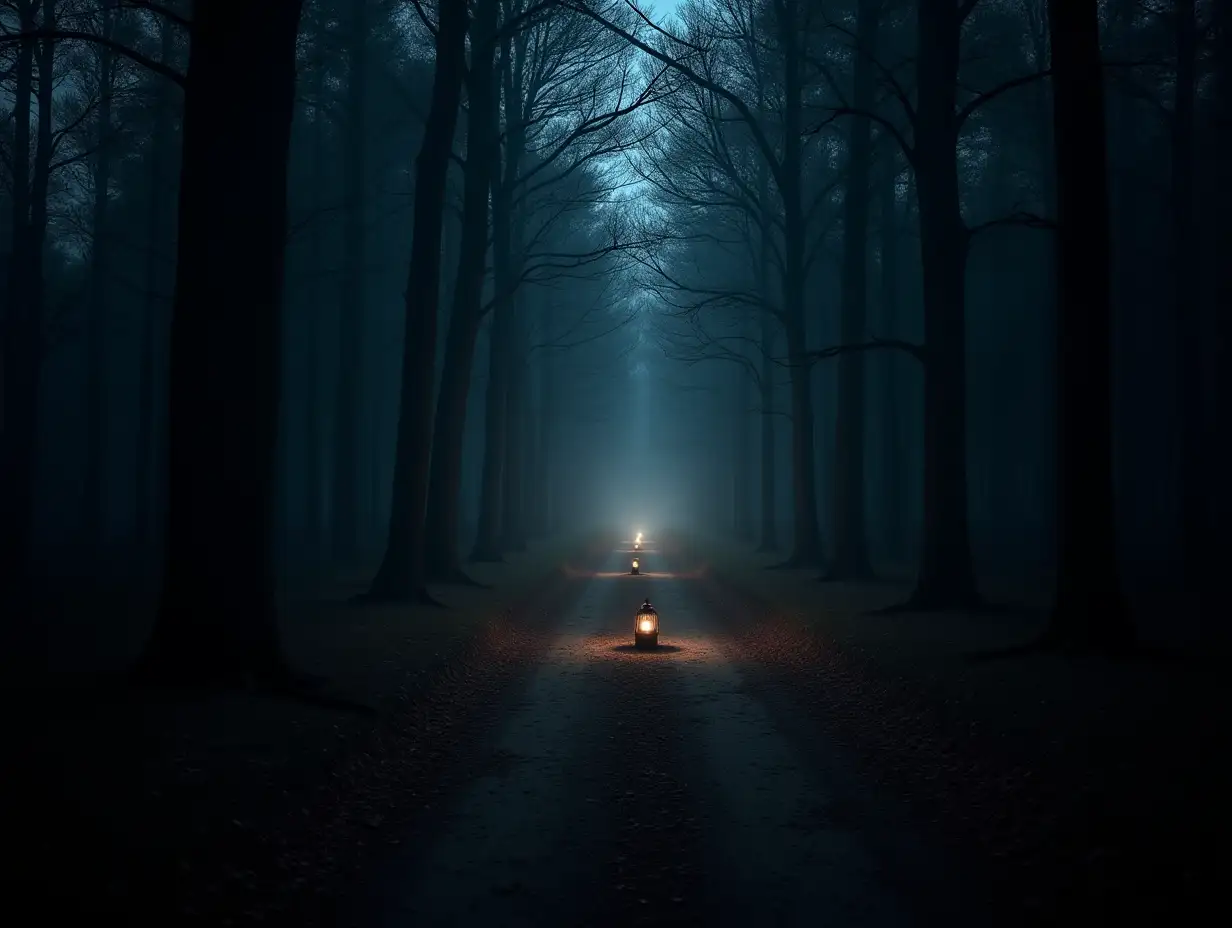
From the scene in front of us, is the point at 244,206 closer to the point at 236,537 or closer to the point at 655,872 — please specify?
the point at 236,537

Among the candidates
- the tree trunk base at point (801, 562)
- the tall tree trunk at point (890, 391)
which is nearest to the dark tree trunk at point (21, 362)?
the tree trunk base at point (801, 562)

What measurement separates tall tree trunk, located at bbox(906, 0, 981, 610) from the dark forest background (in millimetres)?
53

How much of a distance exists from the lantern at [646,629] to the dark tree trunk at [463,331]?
680 cm

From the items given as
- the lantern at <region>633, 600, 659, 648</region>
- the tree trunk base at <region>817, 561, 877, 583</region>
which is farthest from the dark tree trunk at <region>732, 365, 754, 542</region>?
the lantern at <region>633, 600, 659, 648</region>

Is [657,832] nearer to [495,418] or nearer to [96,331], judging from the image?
[495,418]

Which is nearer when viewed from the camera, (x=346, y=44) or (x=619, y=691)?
(x=619, y=691)

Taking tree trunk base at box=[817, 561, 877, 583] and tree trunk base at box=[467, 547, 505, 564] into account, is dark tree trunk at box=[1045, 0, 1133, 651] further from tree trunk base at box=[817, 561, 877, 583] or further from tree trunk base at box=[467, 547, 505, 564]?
tree trunk base at box=[467, 547, 505, 564]

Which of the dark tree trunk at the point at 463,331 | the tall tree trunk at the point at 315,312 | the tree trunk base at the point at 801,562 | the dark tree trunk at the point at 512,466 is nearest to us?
the dark tree trunk at the point at 463,331

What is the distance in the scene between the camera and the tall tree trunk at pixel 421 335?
16.8 meters

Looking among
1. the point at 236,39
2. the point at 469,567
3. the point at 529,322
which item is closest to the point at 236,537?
the point at 236,39

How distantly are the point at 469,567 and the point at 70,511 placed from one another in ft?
111

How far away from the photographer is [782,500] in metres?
75.4

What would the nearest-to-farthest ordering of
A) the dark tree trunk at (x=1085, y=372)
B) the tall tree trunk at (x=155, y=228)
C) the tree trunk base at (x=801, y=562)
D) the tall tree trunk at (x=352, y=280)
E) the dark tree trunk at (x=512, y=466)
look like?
the dark tree trunk at (x=1085, y=372)
the tall tree trunk at (x=155, y=228)
the tall tree trunk at (x=352, y=280)
the tree trunk base at (x=801, y=562)
the dark tree trunk at (x=512, y=466)

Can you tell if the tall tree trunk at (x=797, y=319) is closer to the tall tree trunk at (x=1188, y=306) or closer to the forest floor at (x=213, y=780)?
the tall tree trunk at (x=1188, y=306)
